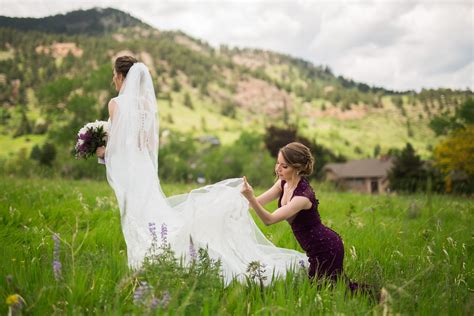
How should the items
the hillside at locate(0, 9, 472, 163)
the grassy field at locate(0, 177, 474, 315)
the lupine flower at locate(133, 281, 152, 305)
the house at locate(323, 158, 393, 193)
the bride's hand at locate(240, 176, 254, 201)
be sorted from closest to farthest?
1. the lupine flower at locate(133, 281, 152, 305)
2. the grassy field at locate(0, 177, 474, 315)
3. the bride's hand at locate(240, 176, 254, 201)
4. the hillside at locate(0, 9, 472, 163)
5. the house at locate(323, 158, 393, 193)

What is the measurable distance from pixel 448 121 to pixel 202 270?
55.3 m

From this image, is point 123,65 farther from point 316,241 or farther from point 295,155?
point 316,241

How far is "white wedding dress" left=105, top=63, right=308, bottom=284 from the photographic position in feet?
13.6

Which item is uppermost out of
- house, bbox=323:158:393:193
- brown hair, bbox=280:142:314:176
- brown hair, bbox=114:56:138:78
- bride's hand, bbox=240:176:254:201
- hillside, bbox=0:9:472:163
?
hillside, bbox=0:9:472:163

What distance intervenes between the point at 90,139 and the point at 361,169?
8354 centimetres

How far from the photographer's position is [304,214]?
14.2 feet

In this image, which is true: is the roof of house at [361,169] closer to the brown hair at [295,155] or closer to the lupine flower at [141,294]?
the brown hair at [295,155]

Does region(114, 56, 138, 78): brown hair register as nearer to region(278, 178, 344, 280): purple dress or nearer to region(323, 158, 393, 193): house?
region(278, 178, 344, 280): purple dress

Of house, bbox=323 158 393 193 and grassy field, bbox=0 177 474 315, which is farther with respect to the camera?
house, bbox=323 158 393 193

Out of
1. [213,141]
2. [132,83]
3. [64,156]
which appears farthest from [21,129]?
[132,83]

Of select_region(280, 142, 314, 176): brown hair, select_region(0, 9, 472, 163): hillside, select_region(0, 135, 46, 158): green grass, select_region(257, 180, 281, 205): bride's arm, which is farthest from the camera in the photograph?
select_region(0, 135, 46, 158): green grass

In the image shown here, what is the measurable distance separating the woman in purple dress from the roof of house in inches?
3018

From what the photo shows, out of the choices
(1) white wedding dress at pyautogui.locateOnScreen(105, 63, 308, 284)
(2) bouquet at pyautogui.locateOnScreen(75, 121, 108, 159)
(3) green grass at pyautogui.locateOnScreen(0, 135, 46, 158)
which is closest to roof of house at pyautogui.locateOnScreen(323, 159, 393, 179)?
(3) green grass at pyautogui.locateOnScreen(0, 135, 46, 158)

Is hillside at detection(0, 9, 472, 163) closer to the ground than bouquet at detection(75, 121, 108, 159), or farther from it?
farther from it
